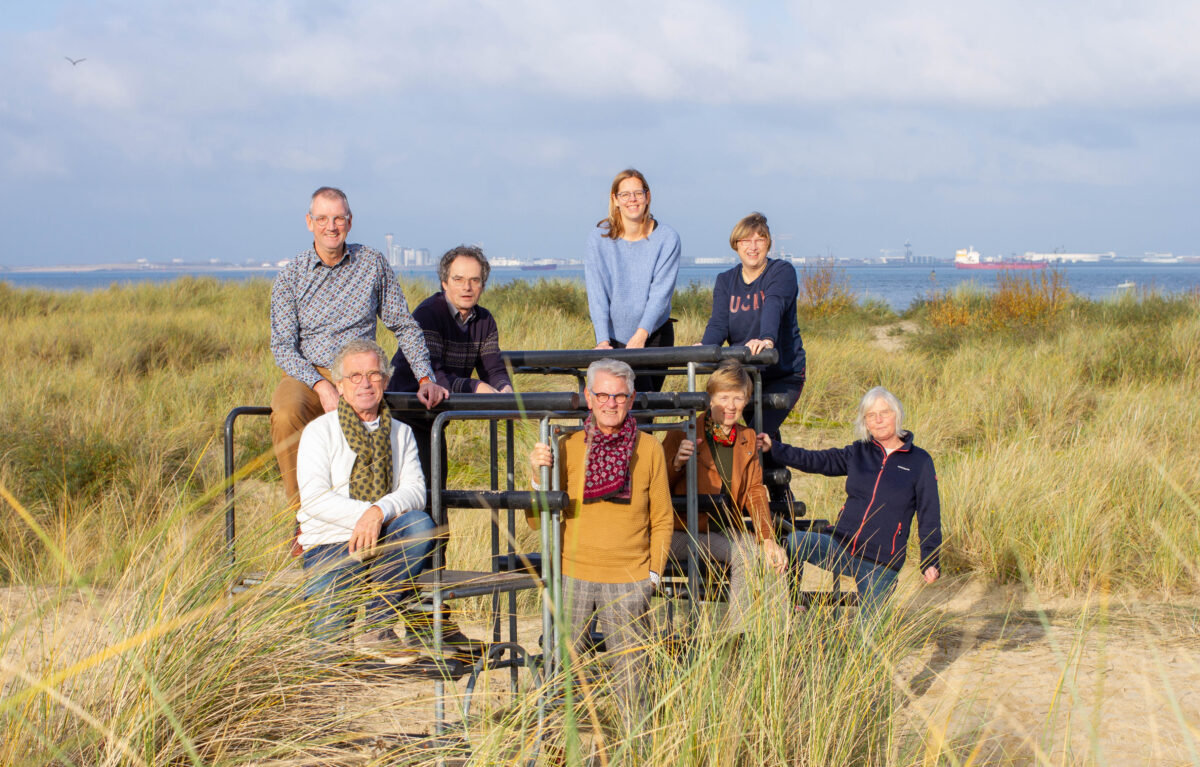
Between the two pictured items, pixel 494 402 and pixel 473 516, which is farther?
pixel 473 516

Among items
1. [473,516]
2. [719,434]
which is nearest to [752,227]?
[719,434]

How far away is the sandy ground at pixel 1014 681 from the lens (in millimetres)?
3133

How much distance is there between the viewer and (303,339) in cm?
469

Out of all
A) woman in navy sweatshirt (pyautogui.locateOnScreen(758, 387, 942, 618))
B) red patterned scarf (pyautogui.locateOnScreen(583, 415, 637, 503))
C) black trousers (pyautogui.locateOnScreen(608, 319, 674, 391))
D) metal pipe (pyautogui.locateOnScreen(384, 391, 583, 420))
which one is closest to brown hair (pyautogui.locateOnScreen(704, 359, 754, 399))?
woman in navy sweatshirt (pyautogui.locateOnScreen(758, 387, 942, 618))

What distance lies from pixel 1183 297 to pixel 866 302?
6.29m

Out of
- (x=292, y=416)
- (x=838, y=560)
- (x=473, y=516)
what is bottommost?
(x=473, y=516)

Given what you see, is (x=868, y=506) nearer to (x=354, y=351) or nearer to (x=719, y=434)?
(x=719, y=434)

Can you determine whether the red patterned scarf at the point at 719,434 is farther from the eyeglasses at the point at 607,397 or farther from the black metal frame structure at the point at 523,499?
the eyeglasses at the point at 607,397

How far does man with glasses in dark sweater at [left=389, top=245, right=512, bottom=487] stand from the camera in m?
4.80

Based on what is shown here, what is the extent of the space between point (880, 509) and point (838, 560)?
0.92ft

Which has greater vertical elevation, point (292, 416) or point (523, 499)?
point (292, 416)

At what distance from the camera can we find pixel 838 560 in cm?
431

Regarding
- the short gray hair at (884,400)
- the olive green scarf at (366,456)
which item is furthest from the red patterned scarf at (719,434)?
the olive green scarf at (366,456)

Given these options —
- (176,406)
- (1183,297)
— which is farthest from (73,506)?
(1183,297)
